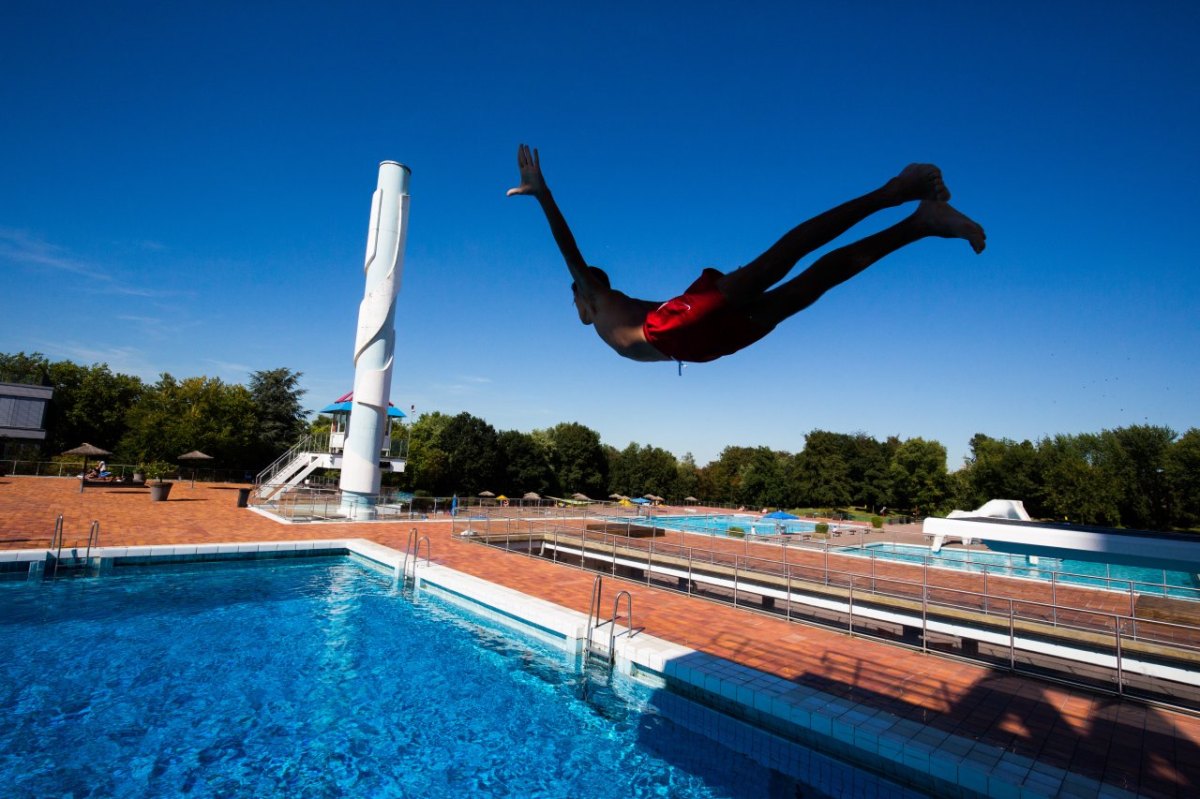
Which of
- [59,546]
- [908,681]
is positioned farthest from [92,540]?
[908,681]

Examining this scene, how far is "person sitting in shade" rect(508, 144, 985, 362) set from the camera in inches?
66.6

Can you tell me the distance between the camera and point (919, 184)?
67.3 inches

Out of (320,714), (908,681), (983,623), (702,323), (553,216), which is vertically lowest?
(320,714)

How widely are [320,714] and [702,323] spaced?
7.40m

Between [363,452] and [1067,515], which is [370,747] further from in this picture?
[1067,515]

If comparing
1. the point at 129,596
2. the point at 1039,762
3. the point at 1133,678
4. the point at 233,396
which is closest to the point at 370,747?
the point at 1039,762

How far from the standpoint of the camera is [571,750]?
6.66m

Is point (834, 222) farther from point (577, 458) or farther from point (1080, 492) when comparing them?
point (577, 458)

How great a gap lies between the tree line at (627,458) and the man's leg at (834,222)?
30.5 metres

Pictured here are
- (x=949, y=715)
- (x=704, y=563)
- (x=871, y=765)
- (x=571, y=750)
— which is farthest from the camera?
(x=704, y=563)

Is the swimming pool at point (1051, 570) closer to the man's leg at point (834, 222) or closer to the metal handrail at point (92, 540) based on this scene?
the man's leg at point (834, 222)

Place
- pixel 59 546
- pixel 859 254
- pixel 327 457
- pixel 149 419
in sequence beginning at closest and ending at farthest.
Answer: pixel 859 254, pixel 59 546, pixel 327 457, pixel 149 419

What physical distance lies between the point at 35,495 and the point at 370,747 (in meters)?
23.7

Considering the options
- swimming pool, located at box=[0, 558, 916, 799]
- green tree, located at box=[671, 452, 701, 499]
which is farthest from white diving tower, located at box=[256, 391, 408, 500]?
green tree, located at box=[671, 452, 701, 499]
